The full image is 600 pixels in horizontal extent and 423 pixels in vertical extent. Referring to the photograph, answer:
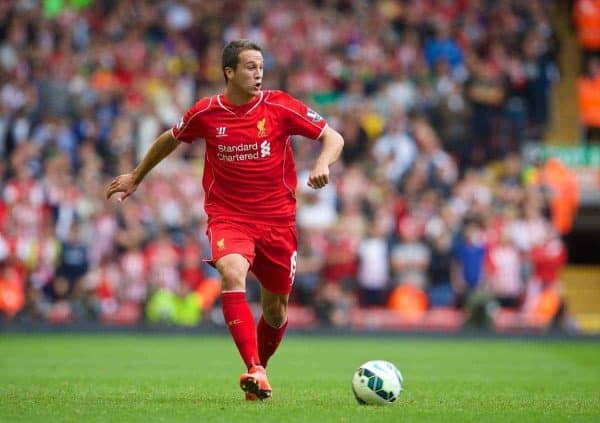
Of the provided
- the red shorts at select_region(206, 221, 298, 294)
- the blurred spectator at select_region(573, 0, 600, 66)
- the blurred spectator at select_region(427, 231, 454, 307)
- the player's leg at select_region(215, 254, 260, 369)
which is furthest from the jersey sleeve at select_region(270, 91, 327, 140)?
the blurred spectator at select_region(573, 0, 600, 66)

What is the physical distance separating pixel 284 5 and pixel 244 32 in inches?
55.2

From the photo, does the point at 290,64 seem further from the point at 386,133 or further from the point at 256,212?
the point at 256,212

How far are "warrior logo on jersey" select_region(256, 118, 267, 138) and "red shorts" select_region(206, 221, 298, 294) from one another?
649 mm

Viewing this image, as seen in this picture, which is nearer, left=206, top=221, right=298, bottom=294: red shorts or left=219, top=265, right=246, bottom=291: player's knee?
left=219, top=265, right=246, bottom=291: player's knee

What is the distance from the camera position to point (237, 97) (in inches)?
344

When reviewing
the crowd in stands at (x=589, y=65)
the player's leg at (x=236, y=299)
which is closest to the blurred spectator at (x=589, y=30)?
the crowd in stands at (x=589, y=65)

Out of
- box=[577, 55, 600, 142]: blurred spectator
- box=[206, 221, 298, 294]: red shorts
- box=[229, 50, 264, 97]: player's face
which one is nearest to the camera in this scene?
box=[206, 221, 298, 294]: red shorts

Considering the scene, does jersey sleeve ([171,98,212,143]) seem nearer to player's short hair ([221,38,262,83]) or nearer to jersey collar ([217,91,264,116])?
jersey collar ([217,91,264,116])

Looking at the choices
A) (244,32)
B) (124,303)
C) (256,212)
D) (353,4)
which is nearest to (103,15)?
(244,32)

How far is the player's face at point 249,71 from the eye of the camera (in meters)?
8.55

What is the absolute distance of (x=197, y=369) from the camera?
12297mm

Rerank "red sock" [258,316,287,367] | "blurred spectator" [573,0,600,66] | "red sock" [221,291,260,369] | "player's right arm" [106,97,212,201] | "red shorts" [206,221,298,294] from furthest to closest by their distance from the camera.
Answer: "blurred spectator" [573,0,600,66] → "red sock" [258,316,287,367] → "player's right arm" [106,97,212,201] → "red shorts" [206,221,298,294] → "red sock" [221,291,260,369]

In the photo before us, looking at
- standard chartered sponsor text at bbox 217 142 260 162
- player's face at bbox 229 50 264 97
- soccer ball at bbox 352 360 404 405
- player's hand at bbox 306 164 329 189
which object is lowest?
soccer ball at bbox 352 360 404 405

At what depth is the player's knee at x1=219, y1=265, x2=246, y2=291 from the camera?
826cm
